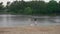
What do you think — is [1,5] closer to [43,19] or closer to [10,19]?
[10,19]

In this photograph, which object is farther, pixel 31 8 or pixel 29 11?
pixel 31 8

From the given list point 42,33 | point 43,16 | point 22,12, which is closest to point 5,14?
point 22,12

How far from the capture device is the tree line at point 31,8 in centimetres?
1900

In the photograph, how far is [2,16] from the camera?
63.8 feet

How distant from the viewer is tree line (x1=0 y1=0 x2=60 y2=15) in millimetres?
19000

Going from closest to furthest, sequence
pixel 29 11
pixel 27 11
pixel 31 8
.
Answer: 1. pixel 27 11
2. pixel 29 11
3. pixel 31 8

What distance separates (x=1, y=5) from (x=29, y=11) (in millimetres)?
2663

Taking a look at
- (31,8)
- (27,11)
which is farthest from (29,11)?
(31,8)

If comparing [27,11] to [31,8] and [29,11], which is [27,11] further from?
[31,8]

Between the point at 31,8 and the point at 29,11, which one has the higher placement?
the point at 31,8

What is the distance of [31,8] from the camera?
19578 mm

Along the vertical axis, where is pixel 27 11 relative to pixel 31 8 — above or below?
below

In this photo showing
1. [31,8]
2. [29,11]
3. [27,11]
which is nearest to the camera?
[27,11]

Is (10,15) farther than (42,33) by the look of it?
Yes
